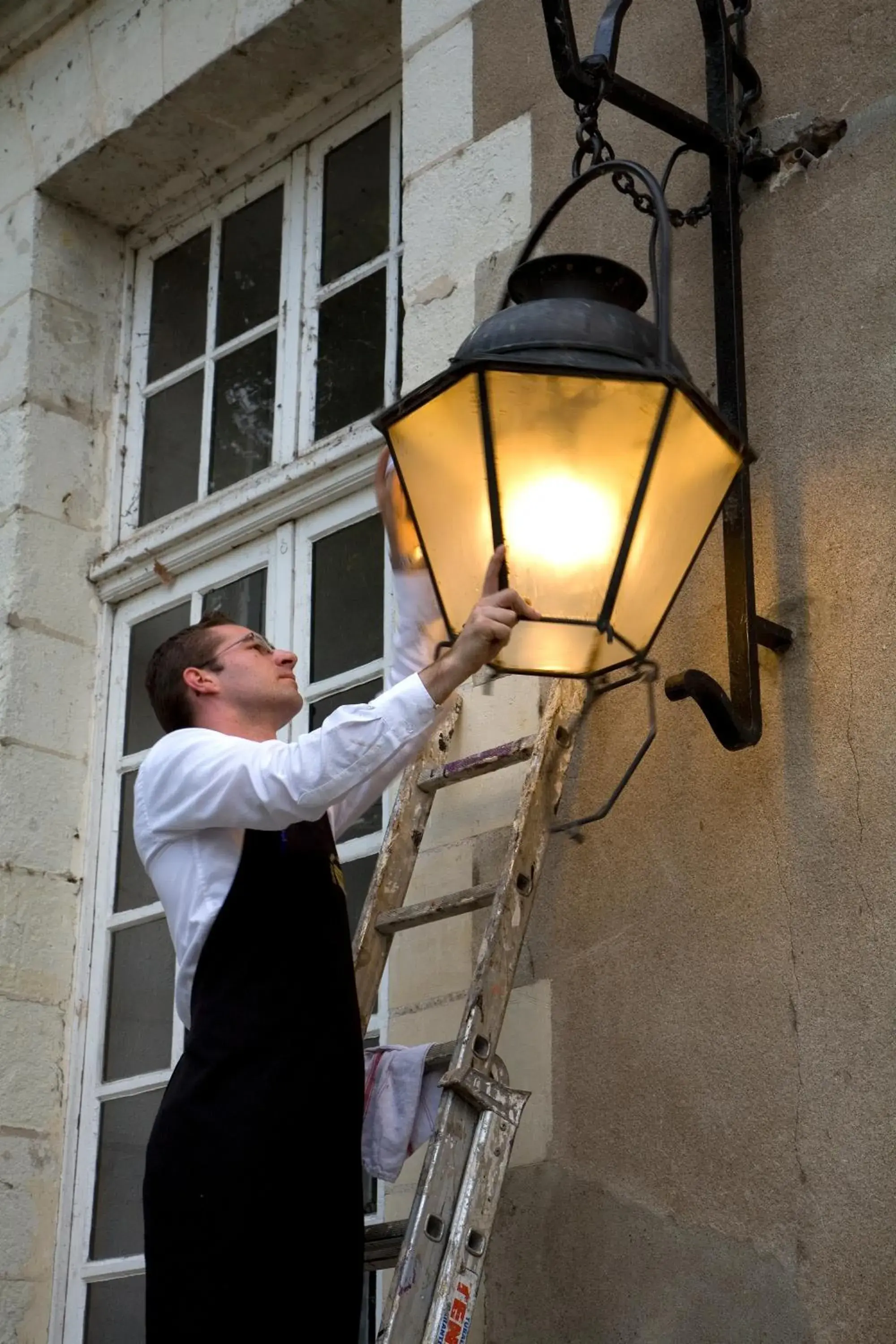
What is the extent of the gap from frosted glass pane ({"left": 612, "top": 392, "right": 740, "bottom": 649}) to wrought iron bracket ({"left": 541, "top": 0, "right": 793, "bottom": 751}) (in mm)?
181

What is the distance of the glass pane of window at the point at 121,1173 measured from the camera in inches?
143

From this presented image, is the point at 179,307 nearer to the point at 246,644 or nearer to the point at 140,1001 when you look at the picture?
the point at 140,1001

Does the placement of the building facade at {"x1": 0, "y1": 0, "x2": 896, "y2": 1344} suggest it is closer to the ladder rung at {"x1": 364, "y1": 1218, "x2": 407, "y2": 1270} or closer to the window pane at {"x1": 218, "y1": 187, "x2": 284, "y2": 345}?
the window pane at {"x1": 218, "y1": 187, "x2": 284, "y2": 345}

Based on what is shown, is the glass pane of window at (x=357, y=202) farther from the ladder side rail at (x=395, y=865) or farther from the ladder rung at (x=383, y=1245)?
the ladder rung at (x=383, y=1245)

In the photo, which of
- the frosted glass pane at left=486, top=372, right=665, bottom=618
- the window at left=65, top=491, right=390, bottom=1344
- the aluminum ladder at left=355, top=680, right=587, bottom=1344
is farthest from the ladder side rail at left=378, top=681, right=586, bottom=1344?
the window at left=65, top=491, right=390, bottom=1344

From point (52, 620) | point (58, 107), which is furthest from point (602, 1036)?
point (58, 107)

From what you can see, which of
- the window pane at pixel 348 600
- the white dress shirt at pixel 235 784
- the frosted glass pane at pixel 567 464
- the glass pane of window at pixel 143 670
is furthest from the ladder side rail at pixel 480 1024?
the glass pane of window at pixel 143 670

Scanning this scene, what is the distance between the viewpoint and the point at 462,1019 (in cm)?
269

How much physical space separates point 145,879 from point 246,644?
1228 mm

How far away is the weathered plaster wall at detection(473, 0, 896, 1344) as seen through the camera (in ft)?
7.94

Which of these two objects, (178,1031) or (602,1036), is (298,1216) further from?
(178,1031)

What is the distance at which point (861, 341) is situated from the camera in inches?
108

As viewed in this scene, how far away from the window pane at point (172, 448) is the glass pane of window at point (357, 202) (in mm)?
466

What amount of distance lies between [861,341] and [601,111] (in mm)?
856
